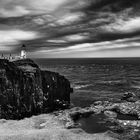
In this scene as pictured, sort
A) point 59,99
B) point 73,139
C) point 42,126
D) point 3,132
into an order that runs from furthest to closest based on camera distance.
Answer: point 59,99
point 42,126
point 3,132
point 73,139

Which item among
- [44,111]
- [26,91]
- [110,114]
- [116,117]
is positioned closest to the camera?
[116,117]

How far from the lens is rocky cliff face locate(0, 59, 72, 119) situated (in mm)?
43688

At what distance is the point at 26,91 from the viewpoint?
1844 inches

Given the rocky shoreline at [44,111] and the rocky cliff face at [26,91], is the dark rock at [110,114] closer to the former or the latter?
the rocky shoreline at [44,111]

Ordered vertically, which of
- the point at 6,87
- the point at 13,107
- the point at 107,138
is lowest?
the point at 107,138

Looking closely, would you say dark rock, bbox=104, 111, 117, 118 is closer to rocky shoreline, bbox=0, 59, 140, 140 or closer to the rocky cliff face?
rocky shoreline, bbox=0, 59, 140, 140

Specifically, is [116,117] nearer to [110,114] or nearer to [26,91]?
[110,114]

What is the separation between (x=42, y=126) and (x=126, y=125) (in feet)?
49.2

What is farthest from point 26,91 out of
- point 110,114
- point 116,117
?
point 116,117

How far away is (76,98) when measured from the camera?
66.2m

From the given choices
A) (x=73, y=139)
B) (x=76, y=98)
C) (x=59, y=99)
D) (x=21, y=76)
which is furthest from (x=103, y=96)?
(x=73, y=139)

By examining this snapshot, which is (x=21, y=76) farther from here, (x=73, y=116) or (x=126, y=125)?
(x=126, y=125)

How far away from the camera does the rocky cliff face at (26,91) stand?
1720 inches

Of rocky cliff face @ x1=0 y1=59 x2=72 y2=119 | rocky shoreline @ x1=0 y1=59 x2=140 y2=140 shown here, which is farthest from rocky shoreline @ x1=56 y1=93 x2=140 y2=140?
rocky cliff face @ x1=0 y1=59 x2=72 y2=119
